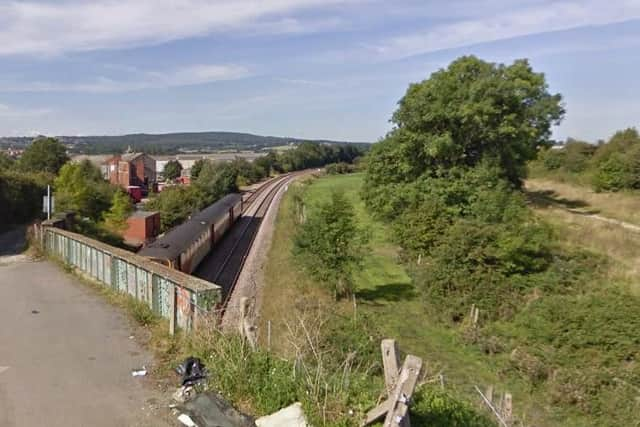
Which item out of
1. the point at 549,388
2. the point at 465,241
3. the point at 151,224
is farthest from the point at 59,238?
the point at 151,224

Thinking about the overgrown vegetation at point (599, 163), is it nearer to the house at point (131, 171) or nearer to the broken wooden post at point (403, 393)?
the broken wooden post at point (403, 393)

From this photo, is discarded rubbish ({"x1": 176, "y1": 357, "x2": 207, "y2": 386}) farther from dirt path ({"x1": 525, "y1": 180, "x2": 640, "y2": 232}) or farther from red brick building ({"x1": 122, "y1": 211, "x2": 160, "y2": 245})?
red brick building ({"x1": 122, "y1": 211, "x2": 160, "y2": 245})

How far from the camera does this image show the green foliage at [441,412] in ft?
21.3

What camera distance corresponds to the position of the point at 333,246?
22.5 m

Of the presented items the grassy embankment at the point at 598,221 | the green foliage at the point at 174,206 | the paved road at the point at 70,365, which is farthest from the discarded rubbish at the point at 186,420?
the green foliage at the point at 174,206

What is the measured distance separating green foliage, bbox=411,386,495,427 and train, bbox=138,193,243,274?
1400cm

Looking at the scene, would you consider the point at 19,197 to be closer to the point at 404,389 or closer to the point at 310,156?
the point at 404,389

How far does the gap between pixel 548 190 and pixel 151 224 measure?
4092 cm

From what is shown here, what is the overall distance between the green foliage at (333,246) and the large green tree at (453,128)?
12.1m

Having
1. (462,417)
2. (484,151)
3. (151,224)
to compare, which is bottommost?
(151,224)

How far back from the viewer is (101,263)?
16297 mm

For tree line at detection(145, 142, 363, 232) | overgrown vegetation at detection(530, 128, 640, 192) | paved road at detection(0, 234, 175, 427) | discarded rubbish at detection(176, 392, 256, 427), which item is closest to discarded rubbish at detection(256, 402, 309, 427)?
discarded rubbish at detection(176, 392, 256, 427)

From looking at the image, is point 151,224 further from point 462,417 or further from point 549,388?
point 462,417

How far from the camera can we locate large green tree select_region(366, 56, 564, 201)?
34.4 m
